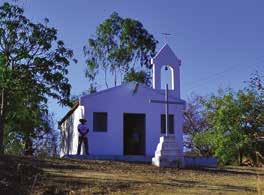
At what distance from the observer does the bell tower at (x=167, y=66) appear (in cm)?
2844

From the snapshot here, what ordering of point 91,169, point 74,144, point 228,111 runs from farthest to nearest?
point 228,111, point 74,144, point 91,169

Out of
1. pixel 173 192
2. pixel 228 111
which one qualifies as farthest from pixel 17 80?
pixel 228 111

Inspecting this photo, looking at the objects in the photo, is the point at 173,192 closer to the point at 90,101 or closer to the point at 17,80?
Result: the point at 17,80

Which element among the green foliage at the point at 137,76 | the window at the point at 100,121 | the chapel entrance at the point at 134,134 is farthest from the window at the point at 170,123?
the green foliage at the point at 137,76

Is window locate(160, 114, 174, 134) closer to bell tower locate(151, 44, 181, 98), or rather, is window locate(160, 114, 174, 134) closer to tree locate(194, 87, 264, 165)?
bell tower locate(151, 44, 181, 98)

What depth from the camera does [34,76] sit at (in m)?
23.2

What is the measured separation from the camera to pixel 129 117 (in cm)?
2834

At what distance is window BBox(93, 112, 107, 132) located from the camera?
2655cm

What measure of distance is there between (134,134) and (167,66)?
397cm

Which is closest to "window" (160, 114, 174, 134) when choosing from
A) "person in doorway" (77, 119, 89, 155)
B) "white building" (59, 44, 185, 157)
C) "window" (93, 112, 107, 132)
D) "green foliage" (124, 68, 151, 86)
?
"white building" (59, 44, 185, 157)

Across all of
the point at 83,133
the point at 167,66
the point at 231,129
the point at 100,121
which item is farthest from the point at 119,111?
the point at 231,129

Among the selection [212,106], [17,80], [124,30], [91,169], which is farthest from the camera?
[124,30]

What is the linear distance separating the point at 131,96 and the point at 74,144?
168 inches

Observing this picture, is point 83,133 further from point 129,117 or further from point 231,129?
point 231,129
